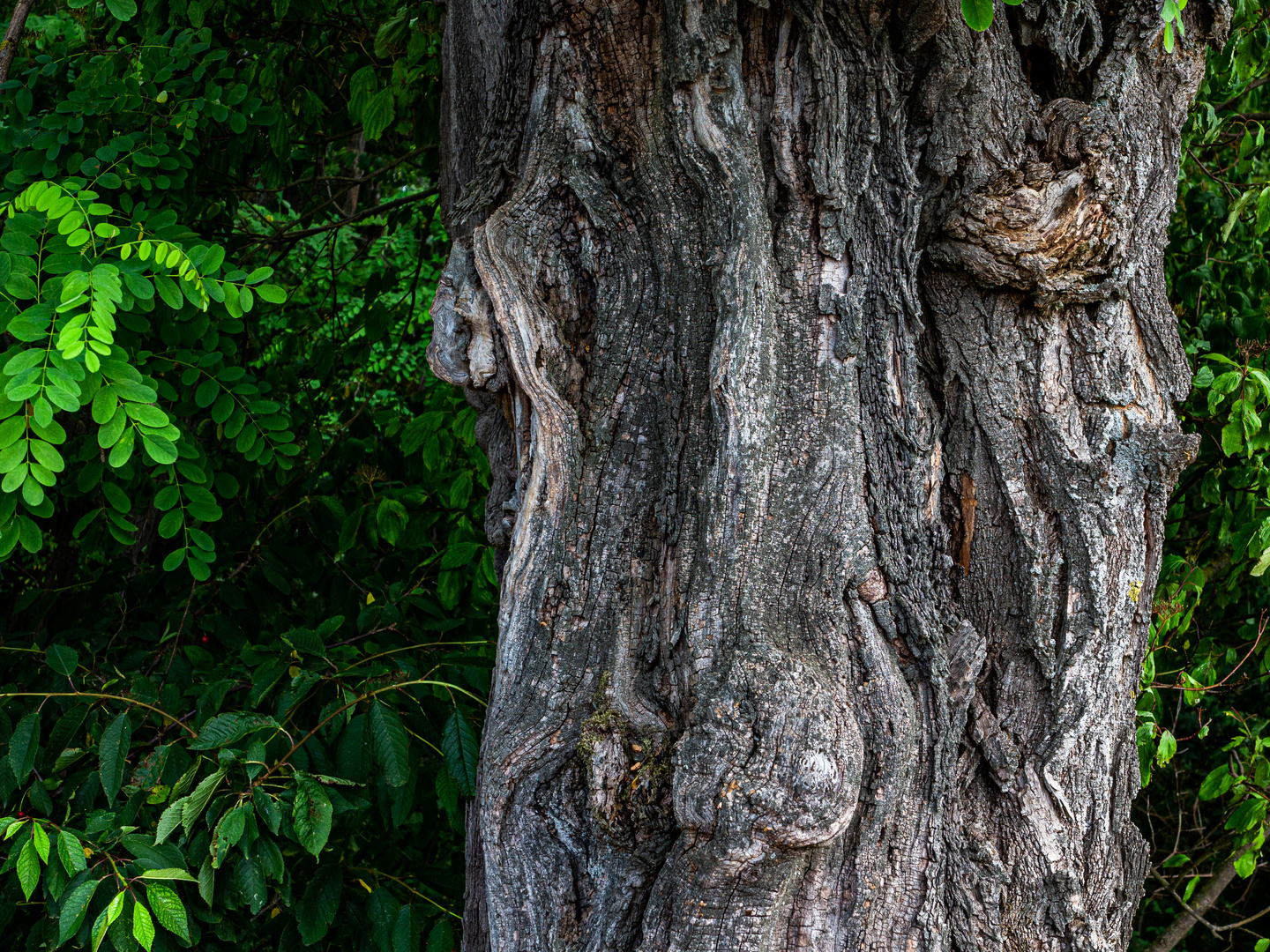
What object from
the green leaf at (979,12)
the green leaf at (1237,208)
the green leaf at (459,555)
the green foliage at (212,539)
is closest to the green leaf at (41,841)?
the green foliage at (212,539)

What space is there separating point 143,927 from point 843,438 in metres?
1.42

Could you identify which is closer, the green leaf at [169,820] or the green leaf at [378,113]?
the green leaf at [169,820]

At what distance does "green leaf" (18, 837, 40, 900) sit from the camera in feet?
5.41

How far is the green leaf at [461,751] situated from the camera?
1.93 metres

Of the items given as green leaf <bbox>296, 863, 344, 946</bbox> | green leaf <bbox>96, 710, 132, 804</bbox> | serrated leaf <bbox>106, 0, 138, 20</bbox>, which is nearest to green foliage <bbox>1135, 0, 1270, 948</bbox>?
green leaf <bbox>296, 863, 344, 946</bbox>

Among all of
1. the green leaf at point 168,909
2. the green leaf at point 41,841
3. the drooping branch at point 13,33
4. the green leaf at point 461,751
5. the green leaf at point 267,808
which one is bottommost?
the green leaf at point 168,909

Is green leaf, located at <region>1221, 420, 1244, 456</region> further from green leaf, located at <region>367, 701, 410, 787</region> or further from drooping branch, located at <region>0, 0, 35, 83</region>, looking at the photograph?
drooping branch, located at <region>0, 0, 35, 83</region>

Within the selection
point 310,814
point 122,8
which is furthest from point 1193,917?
point 122,8

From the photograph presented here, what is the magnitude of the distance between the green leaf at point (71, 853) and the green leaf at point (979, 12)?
1.94 metres

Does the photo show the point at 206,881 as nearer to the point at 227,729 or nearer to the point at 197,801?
the point at 197,801

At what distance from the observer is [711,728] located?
1426mm

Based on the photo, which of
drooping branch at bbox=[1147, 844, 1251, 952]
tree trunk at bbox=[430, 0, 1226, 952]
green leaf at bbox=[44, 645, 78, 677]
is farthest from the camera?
drooping branch at bbox=[1147, 844, 1251, 952]

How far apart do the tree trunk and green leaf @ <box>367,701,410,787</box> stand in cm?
27

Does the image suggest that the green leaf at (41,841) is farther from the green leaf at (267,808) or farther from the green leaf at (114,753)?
the green leaf at (267,808)
